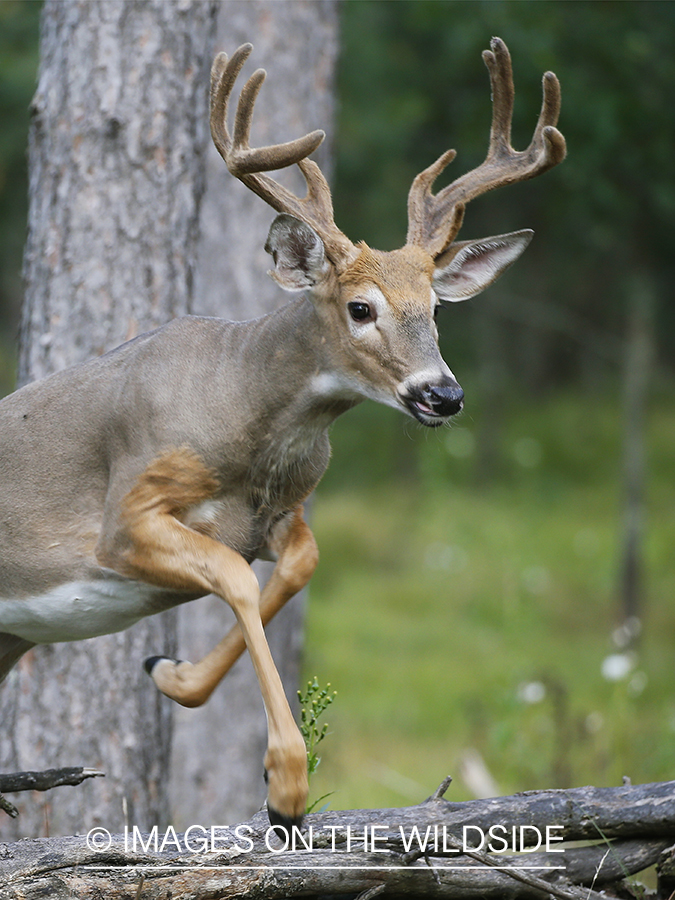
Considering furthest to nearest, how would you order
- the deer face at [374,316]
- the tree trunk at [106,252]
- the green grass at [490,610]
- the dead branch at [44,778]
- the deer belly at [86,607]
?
the green grass at [490,610]
the tree trunk at [106,252]
the dead branch at [44,778]
the deer belly at [86,607]
the deer face at [374,316]


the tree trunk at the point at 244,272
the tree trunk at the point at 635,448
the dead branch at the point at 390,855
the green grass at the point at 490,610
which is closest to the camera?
the dead branch at the point at 390,855

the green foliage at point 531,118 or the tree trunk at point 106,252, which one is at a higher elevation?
the green foliage at point 531,118

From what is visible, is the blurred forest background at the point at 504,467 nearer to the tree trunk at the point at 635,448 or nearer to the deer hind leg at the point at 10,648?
the tree trunk at the point at 635,448

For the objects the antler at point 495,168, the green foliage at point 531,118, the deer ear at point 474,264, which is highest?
the green foliage at point 531,118

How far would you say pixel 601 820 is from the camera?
11.5 feet

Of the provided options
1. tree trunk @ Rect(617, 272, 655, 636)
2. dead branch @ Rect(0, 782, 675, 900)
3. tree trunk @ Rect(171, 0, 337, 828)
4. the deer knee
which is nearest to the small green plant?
dead branch @ Rect(0, 782, 675, 900)

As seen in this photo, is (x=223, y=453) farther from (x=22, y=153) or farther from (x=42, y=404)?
(x=22, y=153)

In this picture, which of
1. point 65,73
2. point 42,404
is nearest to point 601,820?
point 42,404

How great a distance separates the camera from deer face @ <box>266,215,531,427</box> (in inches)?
127

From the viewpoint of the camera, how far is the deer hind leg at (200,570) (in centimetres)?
297

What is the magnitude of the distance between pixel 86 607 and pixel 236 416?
785mm

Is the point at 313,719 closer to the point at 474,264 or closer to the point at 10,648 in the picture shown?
the point at 10,648

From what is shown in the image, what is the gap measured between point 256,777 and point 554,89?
4.79m

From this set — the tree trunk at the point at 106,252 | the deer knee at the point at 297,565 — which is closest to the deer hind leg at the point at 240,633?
the deer knee at the point at 297,565
